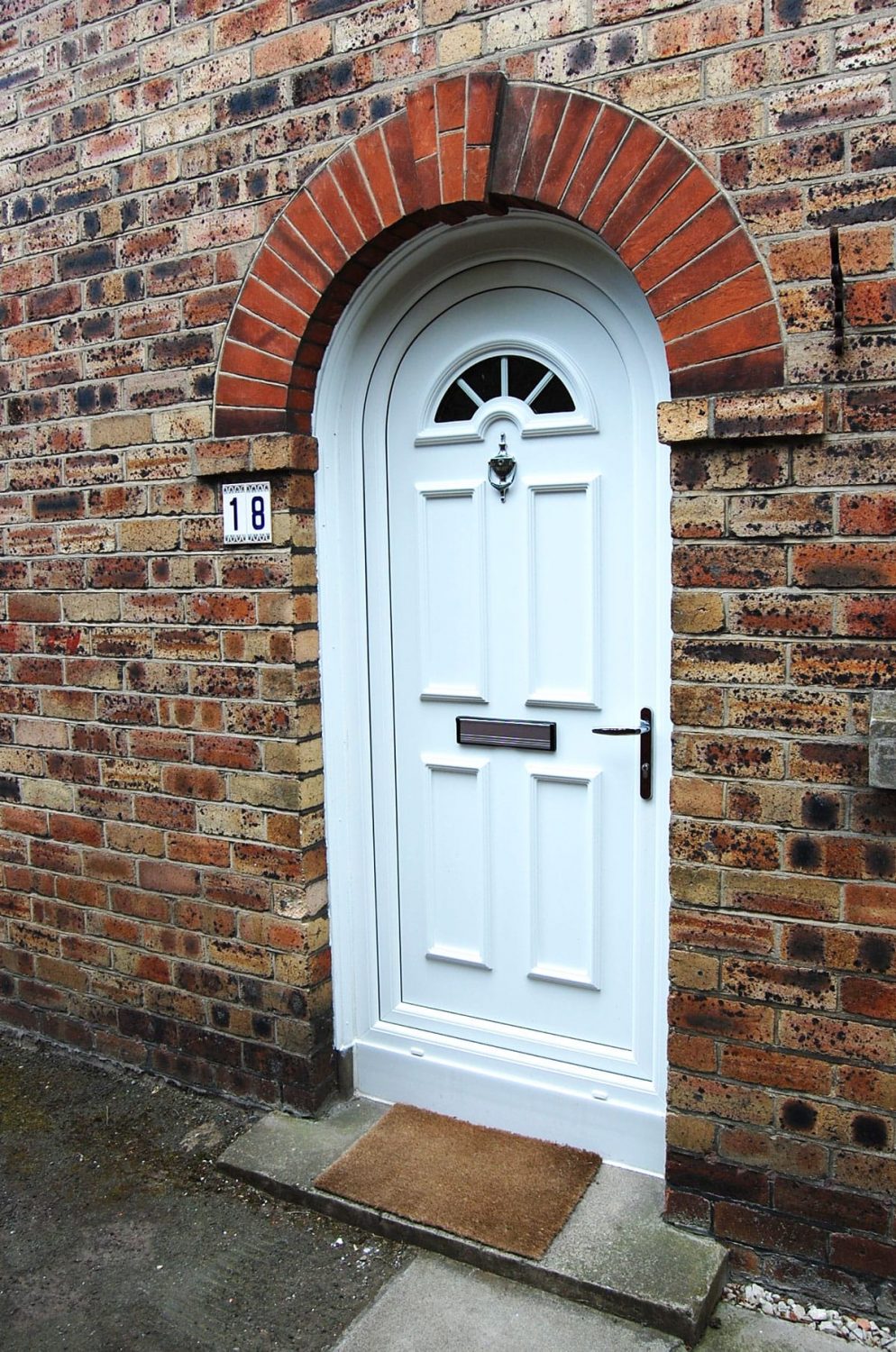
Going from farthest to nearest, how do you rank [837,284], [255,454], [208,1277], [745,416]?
[255,454] → [208,1277] → [745,416] → [837,284]

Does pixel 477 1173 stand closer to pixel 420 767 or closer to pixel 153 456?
pixel 420 767

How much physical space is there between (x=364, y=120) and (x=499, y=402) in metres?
0.89

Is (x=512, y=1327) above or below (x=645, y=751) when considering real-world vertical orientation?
below

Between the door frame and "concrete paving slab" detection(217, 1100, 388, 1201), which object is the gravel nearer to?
the door frame

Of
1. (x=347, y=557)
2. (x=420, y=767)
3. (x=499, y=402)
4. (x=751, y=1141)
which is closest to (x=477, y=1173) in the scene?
(x=751, y=1141)

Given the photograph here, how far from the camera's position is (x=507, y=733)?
3.32 m

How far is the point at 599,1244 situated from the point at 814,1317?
0.55 meters

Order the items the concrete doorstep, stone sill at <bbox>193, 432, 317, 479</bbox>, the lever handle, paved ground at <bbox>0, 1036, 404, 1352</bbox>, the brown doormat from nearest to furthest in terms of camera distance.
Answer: the concrete doorstep → paved ground at <bbox>0, 1036, 404, 1352</bbox> → the brown doormat → the lever handle → stone sill at <bbox>193, 432, 317, 479</bbox>

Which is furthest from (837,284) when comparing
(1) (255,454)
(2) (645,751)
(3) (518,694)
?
(1) (255,454)

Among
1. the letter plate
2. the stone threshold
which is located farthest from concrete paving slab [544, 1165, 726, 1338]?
the letter plate

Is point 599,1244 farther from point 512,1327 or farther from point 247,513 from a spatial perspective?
point 247,513

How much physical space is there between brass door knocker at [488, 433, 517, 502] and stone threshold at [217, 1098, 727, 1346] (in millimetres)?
2079

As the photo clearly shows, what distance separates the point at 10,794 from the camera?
4.25m

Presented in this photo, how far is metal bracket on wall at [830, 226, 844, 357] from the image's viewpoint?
244 cm
